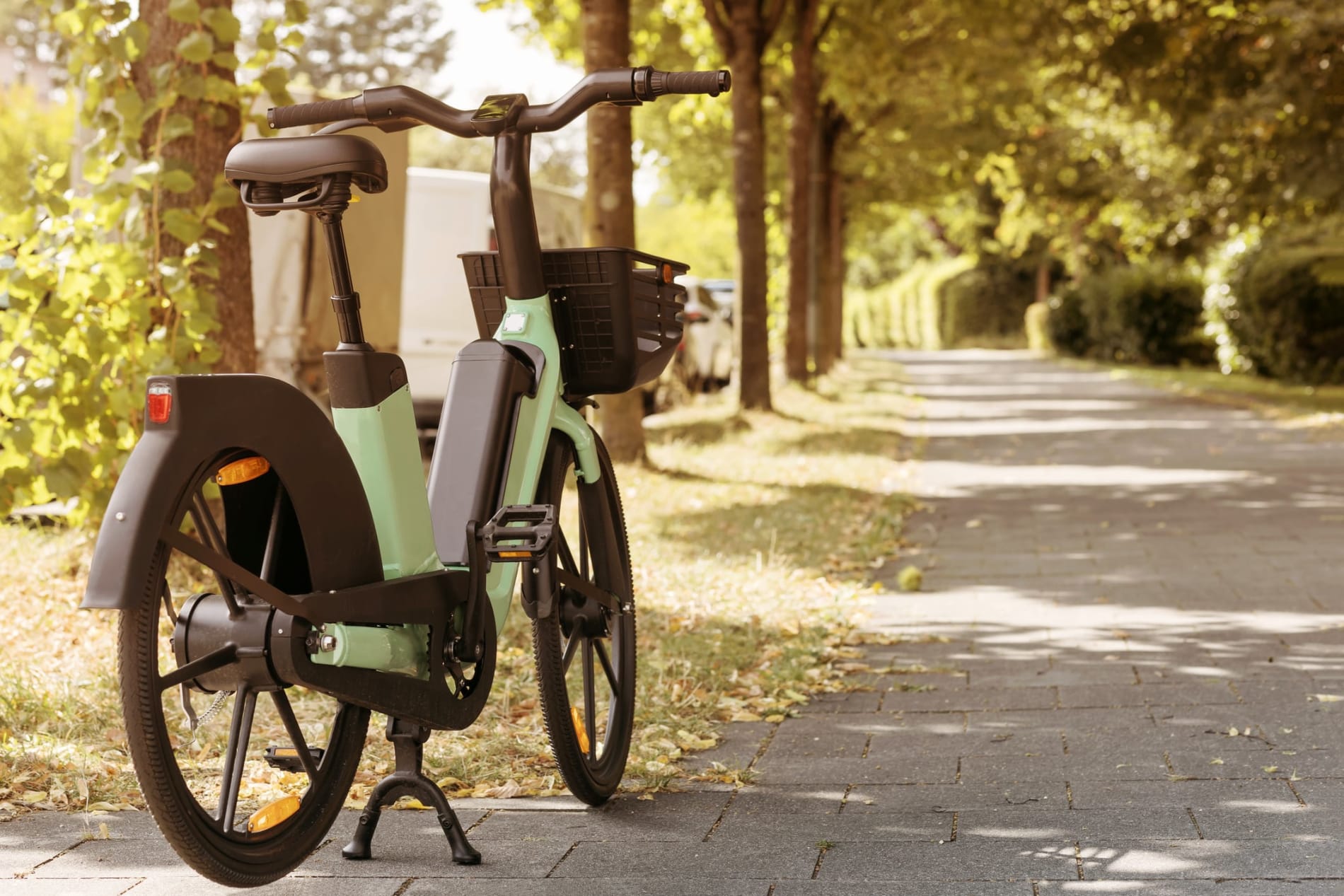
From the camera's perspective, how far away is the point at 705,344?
21.4 metres

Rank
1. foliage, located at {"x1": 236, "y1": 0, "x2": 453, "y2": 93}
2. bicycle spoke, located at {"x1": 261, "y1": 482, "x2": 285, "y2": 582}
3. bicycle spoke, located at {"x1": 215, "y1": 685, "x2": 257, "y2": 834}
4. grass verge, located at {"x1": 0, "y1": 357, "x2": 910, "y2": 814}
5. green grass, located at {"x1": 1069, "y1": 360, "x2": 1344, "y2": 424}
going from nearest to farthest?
1. bicycle spoke, located at {"x1": 215, "y1": 685, "x2": 257, "y2": 834}
2. bicycle spoke, located at {"x1": 261, "y1": 482, "x2": 285, "y2": 582}
3. grass verge, located at {"x1": 0, "y1": 357, "x2": 910, "y2": 814}
4. green grass, located at {"x1": 1069, "y1": 360, "x2": 1344, "y2": 424}
5. foliage, located at {"x1": 236, "y1": 0, "x2": 453, "y2": 93}

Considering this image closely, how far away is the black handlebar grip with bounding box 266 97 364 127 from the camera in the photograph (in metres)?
3.53

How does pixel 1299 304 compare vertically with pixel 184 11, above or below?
below

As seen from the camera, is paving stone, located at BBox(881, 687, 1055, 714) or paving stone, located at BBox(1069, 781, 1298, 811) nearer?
paving stone, located at BBox(1069, 781, 1298, 811)

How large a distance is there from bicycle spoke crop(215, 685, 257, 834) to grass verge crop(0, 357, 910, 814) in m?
0.70

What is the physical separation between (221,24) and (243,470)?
4059 millimetres

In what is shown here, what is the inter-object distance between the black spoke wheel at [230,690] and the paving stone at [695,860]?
600mm

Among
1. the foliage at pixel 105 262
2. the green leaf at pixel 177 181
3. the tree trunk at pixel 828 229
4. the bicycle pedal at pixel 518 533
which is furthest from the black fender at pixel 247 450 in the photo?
the tree trunk at pixel 828 229

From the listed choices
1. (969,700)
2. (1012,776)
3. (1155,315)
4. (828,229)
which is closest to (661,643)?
(969,700)

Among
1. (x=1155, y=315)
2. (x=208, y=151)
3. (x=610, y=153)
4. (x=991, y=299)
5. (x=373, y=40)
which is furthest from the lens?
(x=373, y=40)

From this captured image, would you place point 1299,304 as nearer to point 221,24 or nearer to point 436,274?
point 436,274

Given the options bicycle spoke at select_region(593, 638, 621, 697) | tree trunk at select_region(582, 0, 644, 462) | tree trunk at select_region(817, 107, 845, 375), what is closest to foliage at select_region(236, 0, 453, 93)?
tree trunk at select_region(817, 107, 845, 375)

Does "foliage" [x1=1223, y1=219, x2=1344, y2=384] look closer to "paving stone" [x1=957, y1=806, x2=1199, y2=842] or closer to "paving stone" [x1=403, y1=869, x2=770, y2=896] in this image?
"paving stone" [x1=957, y1=806, x2=1199, y2=842]

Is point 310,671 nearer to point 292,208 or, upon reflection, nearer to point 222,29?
point 292,208
